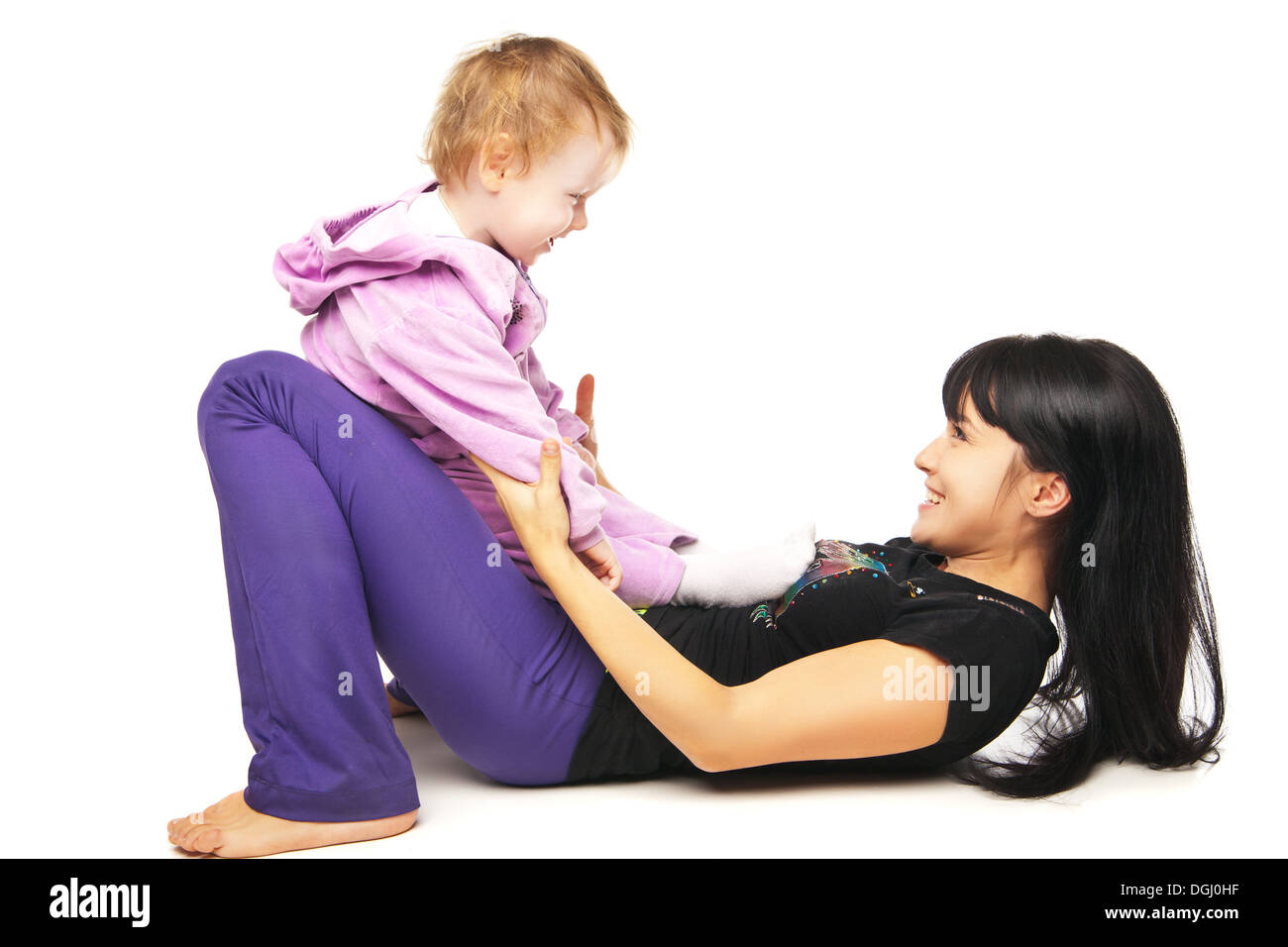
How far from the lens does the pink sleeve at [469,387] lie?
6.17 feet

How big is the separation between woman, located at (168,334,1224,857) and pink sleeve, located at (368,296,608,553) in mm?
46

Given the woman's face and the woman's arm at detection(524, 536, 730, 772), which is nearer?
the woman's arm at detection(524, 536, 730, 772)

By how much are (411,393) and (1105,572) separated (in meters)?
1.19

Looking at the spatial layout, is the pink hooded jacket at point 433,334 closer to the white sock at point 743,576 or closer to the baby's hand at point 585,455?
the white sock at point 743,576

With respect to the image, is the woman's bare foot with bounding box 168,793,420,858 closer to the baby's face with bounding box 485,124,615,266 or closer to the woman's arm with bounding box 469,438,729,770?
the woman's arm with bounding box 469,438,729,770

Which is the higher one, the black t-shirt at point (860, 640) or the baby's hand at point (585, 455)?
the baby's hand at point (585, 455)

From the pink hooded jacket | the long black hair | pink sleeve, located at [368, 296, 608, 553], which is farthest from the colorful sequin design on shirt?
pink sleeve, located at [368, 296, 608, 553]

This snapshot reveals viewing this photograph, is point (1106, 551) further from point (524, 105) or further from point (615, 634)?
point (524, 105)

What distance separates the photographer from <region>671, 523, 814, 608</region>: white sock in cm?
212

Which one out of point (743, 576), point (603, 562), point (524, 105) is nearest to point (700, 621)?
point (743, 576)

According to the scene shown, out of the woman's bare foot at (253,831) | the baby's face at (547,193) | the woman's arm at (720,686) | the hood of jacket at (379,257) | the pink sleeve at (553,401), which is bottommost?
the woman's bare foot at (253,831)

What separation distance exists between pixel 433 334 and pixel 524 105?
40cm

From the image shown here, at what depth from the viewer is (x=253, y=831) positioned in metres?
1.80

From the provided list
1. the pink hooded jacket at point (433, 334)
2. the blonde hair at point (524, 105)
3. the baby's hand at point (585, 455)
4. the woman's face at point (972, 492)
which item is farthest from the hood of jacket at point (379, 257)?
the woman's face at point (972, 492)
